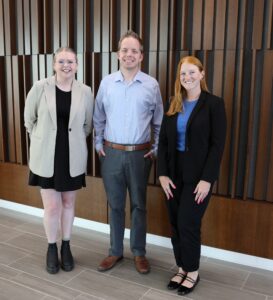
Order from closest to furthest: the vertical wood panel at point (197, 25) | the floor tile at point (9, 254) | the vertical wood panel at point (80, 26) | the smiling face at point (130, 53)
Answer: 1. the smiling face at point (130, 53)
2. the vertical wood panel at point (197, 25)
3. the floor tile at point (9, 254)
4. the vertical wood panel at point (80, 26)

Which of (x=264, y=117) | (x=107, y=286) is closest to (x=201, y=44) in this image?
Result: (x=264, y=117)

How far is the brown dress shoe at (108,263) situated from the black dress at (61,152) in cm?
72

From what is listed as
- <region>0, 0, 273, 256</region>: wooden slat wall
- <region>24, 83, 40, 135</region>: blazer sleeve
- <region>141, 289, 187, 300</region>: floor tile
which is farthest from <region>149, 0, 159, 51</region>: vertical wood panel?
<region>141, 289, 187, 300</region>: floor tile

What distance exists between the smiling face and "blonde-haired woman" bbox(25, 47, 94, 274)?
37 centimetres

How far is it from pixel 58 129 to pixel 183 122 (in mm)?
948

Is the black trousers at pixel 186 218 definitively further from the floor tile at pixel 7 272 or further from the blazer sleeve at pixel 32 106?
the floor tile at pixel 7 272

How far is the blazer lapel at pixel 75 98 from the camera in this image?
270 cm

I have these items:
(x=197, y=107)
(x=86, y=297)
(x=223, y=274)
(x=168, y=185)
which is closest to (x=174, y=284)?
(x=223, y=274)

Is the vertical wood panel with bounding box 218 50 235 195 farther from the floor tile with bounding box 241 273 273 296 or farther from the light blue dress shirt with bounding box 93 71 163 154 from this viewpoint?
the floor tile with bounding box 241 273 273 296

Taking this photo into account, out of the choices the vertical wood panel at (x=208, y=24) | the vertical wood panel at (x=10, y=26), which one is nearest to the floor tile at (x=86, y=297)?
the vertical wood panel at (x=208, y=24)

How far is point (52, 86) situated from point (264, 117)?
1686mm

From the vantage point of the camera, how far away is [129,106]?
2.73 meters

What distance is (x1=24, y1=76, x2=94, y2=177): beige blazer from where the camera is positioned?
2662 millimetres

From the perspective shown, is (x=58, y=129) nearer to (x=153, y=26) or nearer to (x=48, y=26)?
(x=153, y=26)
